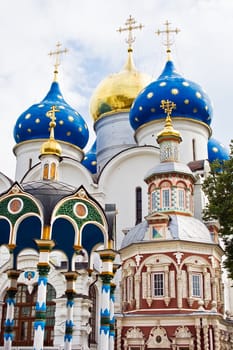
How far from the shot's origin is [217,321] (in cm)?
1491

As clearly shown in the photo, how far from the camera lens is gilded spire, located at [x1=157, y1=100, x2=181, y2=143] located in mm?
18938

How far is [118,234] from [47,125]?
654 centimetres

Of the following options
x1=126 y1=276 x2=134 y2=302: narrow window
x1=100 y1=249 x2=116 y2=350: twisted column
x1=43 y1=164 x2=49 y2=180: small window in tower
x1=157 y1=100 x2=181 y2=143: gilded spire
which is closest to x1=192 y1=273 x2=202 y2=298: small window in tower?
x1=126 y1=276 x2=134 y2=302: narrow window

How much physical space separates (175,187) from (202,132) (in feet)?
14.9

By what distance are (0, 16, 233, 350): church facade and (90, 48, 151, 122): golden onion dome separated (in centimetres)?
6

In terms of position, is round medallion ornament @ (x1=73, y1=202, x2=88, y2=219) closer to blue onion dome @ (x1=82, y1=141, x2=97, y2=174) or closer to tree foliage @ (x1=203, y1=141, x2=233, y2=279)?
A: tree foliage @ (x1=203, y1=141, x2=233, y2=279)

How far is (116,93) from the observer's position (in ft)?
82.8

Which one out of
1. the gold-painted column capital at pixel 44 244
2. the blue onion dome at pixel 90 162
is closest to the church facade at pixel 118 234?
the gold-painted column capital at pixel 44 244

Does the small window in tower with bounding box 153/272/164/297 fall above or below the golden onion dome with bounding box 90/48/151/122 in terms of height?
below

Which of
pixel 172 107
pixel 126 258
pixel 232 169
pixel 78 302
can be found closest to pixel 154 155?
pixel 172 107

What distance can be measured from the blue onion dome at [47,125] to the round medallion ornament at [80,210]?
41.4 feet

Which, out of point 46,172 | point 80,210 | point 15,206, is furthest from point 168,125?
point 15,206

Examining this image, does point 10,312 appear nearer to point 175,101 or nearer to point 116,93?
point 175,101

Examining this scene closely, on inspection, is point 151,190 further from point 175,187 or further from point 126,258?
point 126,258
